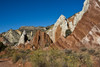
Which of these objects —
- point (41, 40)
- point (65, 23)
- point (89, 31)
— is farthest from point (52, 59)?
point (41, 40)

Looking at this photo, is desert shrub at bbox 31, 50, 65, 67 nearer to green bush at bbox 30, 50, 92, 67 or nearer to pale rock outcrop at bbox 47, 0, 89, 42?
green bush at bbox 30, 50, 92, 67

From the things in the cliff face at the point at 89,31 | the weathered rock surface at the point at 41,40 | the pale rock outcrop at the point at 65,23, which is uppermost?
the pale rock outcrop at the point at 65,23

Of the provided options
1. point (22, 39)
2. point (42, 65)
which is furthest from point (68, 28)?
point (42, 65)

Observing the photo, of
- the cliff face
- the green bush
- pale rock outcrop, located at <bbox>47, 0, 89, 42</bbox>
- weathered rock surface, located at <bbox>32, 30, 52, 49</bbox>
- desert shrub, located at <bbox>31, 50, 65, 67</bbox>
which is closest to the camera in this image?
the green bush

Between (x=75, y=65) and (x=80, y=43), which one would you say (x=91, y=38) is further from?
(x=75, y=65)

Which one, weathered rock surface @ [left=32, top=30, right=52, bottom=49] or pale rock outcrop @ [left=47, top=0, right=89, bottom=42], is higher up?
pale rock outcrop @ [left=47, top=0, right=89, bottom=42]

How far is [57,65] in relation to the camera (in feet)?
24.2

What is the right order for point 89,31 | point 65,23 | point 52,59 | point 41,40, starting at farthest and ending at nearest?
1. point 41,40
2. point 65,23
3. point 89,31
4. point 52,59

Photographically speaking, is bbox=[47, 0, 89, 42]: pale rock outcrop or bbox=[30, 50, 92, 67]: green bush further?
bbox=[47, 0, 89, 42]: pale rock outcrop

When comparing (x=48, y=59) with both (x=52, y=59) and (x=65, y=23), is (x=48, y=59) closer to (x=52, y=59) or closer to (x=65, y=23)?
(x=52, y=59)

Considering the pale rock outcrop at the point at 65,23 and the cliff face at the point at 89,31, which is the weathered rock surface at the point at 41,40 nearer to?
the pale rock outcrop at the point at 65,23

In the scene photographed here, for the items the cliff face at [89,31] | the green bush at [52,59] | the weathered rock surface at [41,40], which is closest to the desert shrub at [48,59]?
the green bush at [52,59]

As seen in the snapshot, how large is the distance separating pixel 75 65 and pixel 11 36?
253 ft

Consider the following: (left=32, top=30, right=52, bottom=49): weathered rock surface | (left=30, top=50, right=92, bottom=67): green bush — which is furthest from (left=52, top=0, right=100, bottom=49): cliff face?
(left=32, top=30, right=52, bottom=49): weathered rock surface
